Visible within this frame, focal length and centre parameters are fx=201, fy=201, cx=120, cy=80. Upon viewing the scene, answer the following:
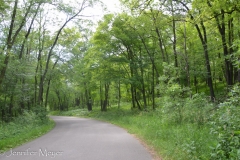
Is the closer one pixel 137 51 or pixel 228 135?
pixel 228 135

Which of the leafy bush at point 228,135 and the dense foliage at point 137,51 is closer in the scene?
the leafy bush at point 228,135

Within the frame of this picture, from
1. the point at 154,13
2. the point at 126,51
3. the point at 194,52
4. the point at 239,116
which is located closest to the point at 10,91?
the point at 126,51

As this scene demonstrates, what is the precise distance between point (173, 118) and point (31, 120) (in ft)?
34.6

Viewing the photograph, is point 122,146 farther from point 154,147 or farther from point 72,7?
point 72,7

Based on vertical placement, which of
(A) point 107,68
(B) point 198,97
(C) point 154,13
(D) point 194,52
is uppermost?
(C) point 154,13

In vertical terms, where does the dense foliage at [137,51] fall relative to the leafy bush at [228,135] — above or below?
above

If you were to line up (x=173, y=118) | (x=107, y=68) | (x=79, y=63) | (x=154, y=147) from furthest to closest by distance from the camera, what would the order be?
(x=79, y=63), (x=107, y=68), (x=173, y=118), (x=154, y=147)

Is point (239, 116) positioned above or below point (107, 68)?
below

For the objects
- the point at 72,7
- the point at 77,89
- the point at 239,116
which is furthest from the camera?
the point at 77,89

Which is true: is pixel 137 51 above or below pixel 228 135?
above

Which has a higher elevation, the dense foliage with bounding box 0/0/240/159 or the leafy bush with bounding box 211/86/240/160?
the dense foliage with bounding box 0/0/240/159

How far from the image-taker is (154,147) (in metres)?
7.80

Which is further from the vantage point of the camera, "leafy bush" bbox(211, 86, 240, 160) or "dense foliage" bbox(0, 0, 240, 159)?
"dense foliage" bbox(0, 0, 240, 159)

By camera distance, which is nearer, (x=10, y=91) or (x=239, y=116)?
(x=239, y=116)
